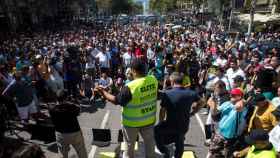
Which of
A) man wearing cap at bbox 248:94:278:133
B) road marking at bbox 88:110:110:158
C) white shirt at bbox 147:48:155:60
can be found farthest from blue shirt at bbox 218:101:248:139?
white shirt at bbox 147:48:155:60

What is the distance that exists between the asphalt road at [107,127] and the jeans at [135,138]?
1308 millimetres

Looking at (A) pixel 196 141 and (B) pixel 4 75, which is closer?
(A) pixel 196 141

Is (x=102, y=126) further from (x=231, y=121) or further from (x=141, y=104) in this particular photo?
(x=231, y=121)

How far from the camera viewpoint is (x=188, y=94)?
18.9ft

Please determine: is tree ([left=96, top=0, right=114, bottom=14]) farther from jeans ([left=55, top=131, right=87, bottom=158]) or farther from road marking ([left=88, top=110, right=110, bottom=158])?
jeans ([left=55, top=131, right=87, bottom=158])

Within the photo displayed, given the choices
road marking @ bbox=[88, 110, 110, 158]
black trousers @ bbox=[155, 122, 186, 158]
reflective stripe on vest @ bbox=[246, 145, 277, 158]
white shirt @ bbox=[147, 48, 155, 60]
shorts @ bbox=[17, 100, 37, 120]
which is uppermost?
reflective stripe on vest @ bbox=[246, 145, 277, 158]

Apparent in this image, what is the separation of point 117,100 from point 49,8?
2184 inches

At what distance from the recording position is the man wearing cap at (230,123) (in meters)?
5.88

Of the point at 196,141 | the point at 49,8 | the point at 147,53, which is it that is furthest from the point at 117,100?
the point at 49,8

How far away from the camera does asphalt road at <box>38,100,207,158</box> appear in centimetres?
776

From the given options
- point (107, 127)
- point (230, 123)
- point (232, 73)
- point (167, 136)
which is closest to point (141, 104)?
point (167, 136)

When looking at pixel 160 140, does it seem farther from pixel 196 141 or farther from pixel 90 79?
pixel 90 79

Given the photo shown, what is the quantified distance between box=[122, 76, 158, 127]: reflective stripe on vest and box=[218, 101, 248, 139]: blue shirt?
1.19m

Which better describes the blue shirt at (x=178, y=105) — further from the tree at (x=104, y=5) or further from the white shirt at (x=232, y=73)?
the tree at (x=104, y=5)
